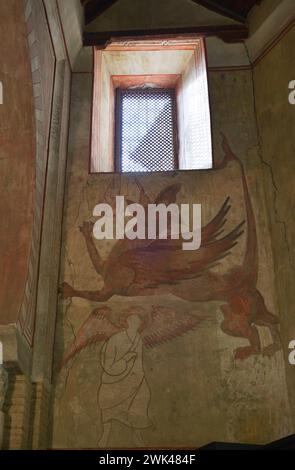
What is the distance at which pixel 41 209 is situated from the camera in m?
6.46

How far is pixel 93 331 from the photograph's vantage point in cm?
639

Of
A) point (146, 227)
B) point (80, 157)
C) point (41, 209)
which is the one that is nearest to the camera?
point (41, 209)

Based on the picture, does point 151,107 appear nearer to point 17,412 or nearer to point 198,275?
point 198,275

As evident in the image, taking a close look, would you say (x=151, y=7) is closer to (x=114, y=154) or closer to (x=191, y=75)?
(x=191, y=75)

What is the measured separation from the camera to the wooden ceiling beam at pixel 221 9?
324 inches

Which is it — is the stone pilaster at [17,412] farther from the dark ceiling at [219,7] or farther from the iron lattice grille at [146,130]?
the dark ceiling at [219,7]

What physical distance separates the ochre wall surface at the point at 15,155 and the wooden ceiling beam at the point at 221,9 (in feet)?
10.8

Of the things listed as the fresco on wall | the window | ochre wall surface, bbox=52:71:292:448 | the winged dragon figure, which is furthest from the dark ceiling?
the winged dragon figure

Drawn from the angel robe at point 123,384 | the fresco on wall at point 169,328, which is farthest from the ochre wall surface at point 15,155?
the angel robe at point 123,384

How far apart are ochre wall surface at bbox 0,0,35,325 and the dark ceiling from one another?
2453 millimetres

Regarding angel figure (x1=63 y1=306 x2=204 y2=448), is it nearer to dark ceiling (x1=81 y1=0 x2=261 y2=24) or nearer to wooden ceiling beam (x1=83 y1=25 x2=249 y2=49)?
wooden ceiling beam (x1=83 y1=25 x2=249 y2=49)

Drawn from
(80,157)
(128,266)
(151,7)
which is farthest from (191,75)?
(128,266)

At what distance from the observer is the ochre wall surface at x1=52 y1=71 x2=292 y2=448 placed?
5844mm

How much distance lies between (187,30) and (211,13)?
53cm
